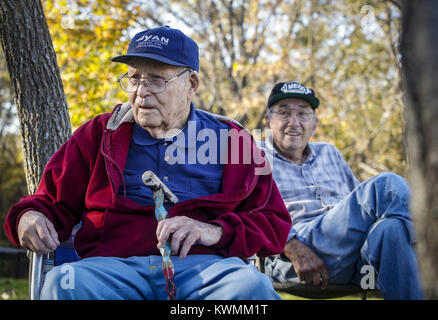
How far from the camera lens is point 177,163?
8.66 feet

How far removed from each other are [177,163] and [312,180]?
163 cm

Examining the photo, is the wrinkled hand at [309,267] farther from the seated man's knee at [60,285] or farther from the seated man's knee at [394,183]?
the seated man's knee at [60,285]

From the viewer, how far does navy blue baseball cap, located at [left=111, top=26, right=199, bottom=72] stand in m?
2.63

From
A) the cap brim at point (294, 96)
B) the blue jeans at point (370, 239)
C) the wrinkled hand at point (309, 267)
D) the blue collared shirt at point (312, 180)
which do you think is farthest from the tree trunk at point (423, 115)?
the cap brim at point (294, 96)

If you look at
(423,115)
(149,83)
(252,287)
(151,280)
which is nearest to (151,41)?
(149,83)

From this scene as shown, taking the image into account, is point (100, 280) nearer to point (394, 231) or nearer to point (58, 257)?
point (58, 257)

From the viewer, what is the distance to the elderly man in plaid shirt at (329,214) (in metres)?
2.80

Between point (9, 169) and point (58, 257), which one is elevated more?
point (9, 169)

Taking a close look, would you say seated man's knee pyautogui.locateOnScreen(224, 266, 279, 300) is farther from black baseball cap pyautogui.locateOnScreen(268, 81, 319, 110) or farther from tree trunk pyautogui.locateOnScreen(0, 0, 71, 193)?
black baseball cap pyautogui.locateOnScreen(268, 81, 319, 110)

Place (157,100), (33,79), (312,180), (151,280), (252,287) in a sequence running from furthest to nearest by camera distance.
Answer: (312,180) → (33,79) → (157,100) → (151,280) → (252,287)

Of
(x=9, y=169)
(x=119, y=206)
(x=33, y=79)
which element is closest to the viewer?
(x=119, y=206)

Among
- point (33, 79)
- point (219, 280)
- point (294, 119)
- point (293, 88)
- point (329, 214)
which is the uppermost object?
point (293, 88)

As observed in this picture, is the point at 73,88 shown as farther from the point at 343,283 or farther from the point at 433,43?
the point at 433,43

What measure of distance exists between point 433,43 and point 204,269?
4.96 feet
